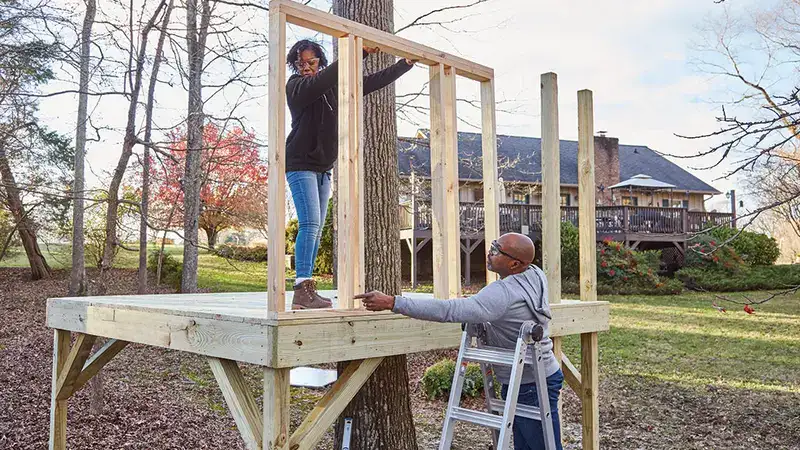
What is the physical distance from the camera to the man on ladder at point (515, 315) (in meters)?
3.06

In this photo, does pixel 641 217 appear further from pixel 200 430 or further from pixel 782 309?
pixel 200 430

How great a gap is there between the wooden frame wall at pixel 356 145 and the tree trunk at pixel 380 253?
0.85 metres

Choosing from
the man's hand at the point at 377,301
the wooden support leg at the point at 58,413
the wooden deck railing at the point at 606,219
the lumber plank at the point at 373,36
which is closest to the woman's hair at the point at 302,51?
the lumber plank at the point at 373,36

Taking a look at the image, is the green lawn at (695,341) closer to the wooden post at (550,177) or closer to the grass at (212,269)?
the grass at (212,269)

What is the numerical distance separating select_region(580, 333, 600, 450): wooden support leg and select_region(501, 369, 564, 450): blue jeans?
1320 millimetres

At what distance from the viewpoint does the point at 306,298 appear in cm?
329

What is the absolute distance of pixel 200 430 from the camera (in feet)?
19.3

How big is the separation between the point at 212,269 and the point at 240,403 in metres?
18.5

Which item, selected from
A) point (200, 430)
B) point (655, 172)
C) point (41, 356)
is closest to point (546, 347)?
point (200, 430)

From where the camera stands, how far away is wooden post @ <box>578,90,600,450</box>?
15.2 ft

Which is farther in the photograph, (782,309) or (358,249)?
(782,309)

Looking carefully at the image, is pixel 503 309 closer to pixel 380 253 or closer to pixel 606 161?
pixel 380 253

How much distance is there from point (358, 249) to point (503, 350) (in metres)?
0.95

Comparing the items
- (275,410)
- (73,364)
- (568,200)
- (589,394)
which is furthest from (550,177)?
(568,200)
